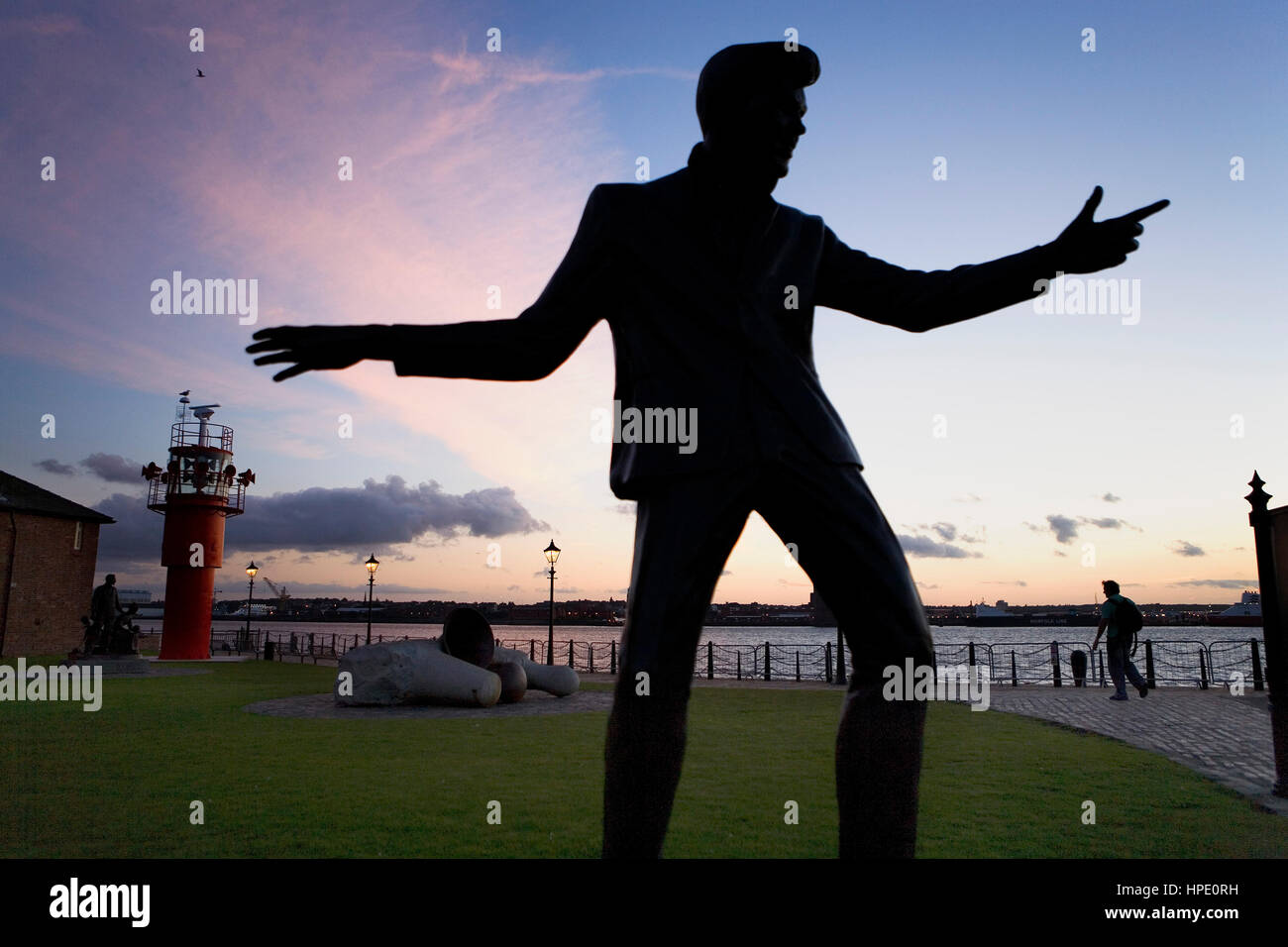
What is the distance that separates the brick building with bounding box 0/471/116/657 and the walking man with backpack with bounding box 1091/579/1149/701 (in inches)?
1488

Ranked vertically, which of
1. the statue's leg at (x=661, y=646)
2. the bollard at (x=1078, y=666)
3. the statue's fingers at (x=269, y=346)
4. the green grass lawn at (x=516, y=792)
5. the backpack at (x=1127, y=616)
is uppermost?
the statue's fingers at (x=269, y=346)

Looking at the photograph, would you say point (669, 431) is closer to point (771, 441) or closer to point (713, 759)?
point (771, 441)

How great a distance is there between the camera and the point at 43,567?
34969mm

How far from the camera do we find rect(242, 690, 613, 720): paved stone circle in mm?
12045

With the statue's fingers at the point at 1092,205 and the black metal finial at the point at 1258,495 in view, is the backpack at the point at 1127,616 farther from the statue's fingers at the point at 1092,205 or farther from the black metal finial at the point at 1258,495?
the statue's fingers at the point at 1092,205

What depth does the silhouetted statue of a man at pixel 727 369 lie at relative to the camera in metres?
2.07

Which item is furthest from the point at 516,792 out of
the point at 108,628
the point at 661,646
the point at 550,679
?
the point at 108,628

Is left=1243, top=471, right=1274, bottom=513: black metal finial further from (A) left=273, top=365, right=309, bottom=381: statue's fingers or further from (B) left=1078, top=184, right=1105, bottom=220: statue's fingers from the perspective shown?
(A) left=273, top=365, right=309, bottom=381: statue's fingers

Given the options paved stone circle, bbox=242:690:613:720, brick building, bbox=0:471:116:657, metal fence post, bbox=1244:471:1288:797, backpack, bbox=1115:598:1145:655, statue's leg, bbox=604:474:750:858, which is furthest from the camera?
brick building, bbox=0:471:116:657

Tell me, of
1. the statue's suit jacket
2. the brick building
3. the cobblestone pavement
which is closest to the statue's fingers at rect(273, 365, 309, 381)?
the statue's suit jacket

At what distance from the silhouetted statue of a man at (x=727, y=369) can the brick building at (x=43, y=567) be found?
39.7m

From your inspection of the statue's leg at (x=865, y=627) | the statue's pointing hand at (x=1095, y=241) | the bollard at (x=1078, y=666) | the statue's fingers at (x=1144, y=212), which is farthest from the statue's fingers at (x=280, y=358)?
the bollard at (x=1078, y=666)

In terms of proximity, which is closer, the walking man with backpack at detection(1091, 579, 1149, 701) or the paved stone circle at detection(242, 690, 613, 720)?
the paved stone circle at detection(242, 690, 613, 720)
